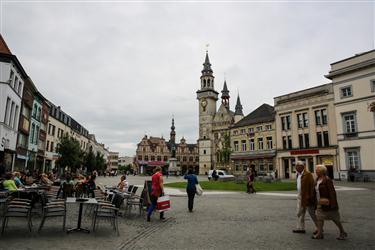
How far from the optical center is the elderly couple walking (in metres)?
6.66

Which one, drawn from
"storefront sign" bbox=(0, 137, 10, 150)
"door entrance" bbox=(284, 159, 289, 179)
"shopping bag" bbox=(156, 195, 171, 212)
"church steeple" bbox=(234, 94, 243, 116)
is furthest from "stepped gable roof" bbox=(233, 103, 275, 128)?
"shopping bag" bbox=(156, 195, 171, 212)

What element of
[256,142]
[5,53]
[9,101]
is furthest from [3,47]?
[256,142]

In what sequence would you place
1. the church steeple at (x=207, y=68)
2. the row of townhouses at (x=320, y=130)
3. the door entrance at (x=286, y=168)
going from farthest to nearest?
the church steeple at (x=207, y=68) < the door entrance at (x=286, y=168) < the row of townhouses at (x=320, y=130)

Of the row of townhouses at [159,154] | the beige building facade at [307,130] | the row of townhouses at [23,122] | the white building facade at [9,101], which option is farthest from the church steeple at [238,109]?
the white building facade at [9,101]

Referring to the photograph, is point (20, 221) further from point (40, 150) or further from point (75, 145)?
point (40, 150)

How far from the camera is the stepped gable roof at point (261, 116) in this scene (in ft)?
169

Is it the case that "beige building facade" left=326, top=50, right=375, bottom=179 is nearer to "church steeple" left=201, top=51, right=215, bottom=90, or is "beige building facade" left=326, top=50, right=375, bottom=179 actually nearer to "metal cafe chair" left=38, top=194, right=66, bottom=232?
"metal cafe chair" left=38, top=194, right=66, bottom=232

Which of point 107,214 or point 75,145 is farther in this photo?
point 75,145

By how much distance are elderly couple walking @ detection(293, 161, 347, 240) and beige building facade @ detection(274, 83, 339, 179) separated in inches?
1308

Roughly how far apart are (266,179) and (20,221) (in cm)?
2605

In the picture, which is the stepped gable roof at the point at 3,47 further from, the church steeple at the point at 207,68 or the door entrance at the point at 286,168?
the church steeple at the point at 207,68

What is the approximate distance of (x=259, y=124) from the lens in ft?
172

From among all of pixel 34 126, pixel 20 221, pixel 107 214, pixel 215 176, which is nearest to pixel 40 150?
pixel 34 126

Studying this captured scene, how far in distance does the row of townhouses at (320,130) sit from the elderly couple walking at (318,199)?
99.1 ft
